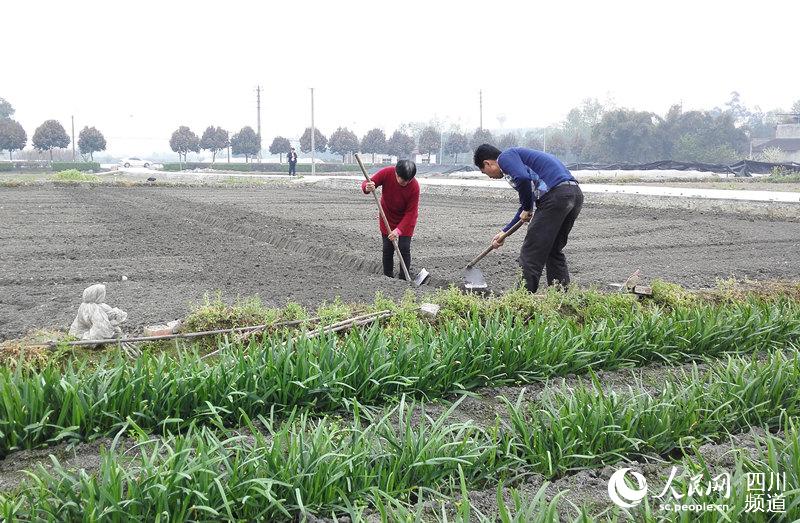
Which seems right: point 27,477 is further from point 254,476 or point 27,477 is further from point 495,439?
point 495,439

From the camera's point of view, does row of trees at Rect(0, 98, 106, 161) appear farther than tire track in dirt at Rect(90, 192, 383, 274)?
Yes

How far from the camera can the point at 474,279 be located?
7.13 m

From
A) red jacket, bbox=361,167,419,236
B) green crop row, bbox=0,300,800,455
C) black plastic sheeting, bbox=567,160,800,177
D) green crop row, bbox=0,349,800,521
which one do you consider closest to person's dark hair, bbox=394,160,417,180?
red jacket, bbox=361,167,419,236

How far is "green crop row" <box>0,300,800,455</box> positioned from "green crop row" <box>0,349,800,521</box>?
196mm

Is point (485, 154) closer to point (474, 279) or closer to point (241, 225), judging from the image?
point (474, 279)

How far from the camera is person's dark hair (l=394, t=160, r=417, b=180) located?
6871 millimetres

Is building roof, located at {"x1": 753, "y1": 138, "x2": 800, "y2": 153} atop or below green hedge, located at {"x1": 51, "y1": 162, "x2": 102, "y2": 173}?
atop

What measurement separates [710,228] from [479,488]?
11250 mm

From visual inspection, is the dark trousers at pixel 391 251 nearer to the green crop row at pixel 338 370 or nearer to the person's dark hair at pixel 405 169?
the person's dark hair at pixel 405 169

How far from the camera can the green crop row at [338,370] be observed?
129 inches

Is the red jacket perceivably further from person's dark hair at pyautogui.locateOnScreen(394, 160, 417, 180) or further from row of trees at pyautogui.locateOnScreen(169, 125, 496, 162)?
row of trees at pyautogui.locateOnScreen(169, 125, 496, 162)

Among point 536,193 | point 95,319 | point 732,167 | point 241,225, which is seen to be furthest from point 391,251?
point 732,167

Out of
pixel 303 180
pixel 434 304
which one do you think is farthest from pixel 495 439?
pixel 303 180

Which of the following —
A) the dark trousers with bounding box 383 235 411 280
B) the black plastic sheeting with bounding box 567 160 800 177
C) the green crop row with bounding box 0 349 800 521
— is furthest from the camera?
the black plastic sheeting with bounding box 567 160 800 177
